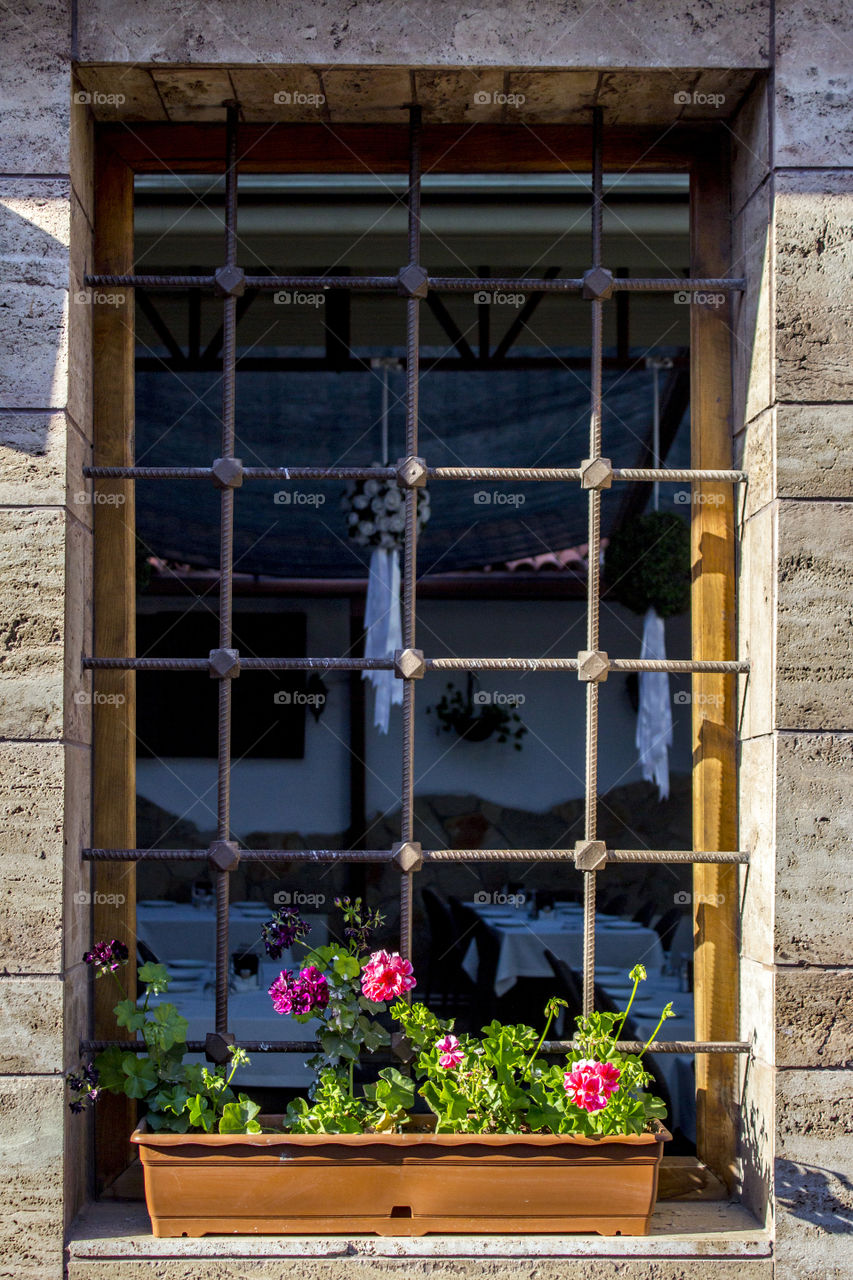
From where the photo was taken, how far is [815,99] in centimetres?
234

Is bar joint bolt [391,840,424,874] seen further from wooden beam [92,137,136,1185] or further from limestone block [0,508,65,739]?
limestone block [0,508,65,739]

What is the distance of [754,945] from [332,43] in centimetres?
196

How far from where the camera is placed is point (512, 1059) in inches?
88.4

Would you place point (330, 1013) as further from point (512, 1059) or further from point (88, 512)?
point (88, 512)

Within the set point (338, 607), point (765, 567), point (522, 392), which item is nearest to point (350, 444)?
point (522, 392)

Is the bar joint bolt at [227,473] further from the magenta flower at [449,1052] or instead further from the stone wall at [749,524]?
the magenta flower at [449,1052]

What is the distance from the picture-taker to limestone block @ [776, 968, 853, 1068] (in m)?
2.22

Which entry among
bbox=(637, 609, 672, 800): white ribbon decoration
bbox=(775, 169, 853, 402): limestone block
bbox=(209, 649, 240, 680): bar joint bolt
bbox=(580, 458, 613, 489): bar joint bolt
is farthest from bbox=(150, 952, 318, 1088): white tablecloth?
bbox=(637, 609, 672, 800): white ribbon decoration

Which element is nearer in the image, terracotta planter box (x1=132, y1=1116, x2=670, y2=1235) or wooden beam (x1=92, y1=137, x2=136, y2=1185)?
terracotta planter box (x1=132, y1=1116, x2=670, y2=1235)

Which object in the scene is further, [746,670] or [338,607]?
[338,607]

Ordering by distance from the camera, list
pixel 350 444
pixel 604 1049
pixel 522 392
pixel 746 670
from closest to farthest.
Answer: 1. pixel 604 1049
2. pixel 746 670
3. pixel 522 392
4. pixel 350 444

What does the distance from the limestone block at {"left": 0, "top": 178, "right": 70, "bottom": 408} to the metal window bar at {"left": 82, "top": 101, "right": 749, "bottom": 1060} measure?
0.16 metres

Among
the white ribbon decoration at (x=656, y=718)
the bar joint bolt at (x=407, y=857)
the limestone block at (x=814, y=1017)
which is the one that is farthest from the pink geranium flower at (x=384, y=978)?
the white ribbon decoration at (x=656, y=718)

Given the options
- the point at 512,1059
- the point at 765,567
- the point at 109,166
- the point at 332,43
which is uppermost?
the point at 332,43
